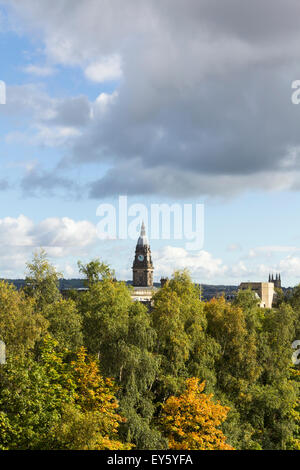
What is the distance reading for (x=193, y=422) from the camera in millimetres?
51844

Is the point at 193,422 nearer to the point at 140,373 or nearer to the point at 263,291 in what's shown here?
the point at 140,373

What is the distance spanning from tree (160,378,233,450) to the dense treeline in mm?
107

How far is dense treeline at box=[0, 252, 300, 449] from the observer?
43.2m

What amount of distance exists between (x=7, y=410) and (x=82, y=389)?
24.3ft

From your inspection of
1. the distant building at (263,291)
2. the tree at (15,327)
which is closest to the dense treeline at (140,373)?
the tree at (15,327)

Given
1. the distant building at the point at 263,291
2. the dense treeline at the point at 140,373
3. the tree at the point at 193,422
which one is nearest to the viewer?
the dense treeline at the point at 140,373

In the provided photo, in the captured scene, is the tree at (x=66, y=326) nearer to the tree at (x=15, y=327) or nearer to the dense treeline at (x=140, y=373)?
the dense treeline at (x=140, y=373)

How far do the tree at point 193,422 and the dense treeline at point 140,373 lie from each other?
0.35 feet

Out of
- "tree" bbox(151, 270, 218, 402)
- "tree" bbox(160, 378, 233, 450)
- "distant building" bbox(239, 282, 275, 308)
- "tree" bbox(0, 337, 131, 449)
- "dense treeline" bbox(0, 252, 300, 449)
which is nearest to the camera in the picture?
"tree" bbox(0, 337, 131, 449)

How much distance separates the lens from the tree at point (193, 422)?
50.4 meters

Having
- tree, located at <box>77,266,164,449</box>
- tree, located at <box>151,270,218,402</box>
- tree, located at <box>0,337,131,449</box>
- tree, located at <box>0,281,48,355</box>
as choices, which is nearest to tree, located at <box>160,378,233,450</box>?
tree, located at <box>77,266,164,449</box>

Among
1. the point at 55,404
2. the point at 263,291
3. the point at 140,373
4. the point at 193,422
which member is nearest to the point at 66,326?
the point at 140,373

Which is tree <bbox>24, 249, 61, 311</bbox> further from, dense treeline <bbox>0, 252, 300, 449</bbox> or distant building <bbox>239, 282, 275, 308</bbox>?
distant building <bbox>239, 282, 275, 308</bbox>

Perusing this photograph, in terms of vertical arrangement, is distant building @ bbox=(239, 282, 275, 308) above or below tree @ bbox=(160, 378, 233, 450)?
above
